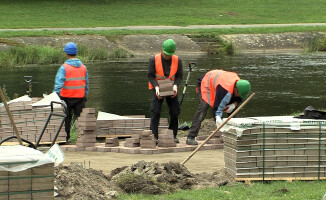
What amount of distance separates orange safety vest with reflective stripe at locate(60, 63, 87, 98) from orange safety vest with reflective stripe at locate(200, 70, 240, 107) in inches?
90.0

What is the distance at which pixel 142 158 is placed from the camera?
1157 cm

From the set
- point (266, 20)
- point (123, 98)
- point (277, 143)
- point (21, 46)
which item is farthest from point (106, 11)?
point (277, 143)

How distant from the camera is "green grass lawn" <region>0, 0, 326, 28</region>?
4711 cm

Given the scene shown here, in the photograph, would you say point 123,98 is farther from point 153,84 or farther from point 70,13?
point 70,13

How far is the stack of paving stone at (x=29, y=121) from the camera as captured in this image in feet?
41.4

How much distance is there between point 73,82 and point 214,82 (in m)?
2.92

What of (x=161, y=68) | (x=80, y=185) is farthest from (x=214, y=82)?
(x=80, y=185)

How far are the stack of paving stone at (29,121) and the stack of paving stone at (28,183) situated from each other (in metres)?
5.81

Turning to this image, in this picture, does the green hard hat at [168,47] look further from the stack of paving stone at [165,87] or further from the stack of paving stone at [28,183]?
the stack of paving stone at [28,183]

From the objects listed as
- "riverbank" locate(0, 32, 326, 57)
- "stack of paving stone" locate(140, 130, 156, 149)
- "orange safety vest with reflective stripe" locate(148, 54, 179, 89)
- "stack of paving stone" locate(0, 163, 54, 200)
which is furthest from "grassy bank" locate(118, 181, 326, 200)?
"riverbank" locate(0, 32, 326, 57)

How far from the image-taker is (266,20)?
2007 inches

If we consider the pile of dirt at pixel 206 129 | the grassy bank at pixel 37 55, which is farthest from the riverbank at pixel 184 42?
the pile of dirt at pixel 206 129

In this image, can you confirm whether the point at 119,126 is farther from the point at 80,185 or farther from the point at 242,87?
the point at 80,185

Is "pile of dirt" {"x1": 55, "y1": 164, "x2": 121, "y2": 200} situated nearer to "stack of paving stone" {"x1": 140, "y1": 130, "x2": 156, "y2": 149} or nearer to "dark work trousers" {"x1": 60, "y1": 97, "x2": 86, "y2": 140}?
"stack of paving stone" {"x1": 140, "y1": 130, "x2": 156, "y2": 149}
